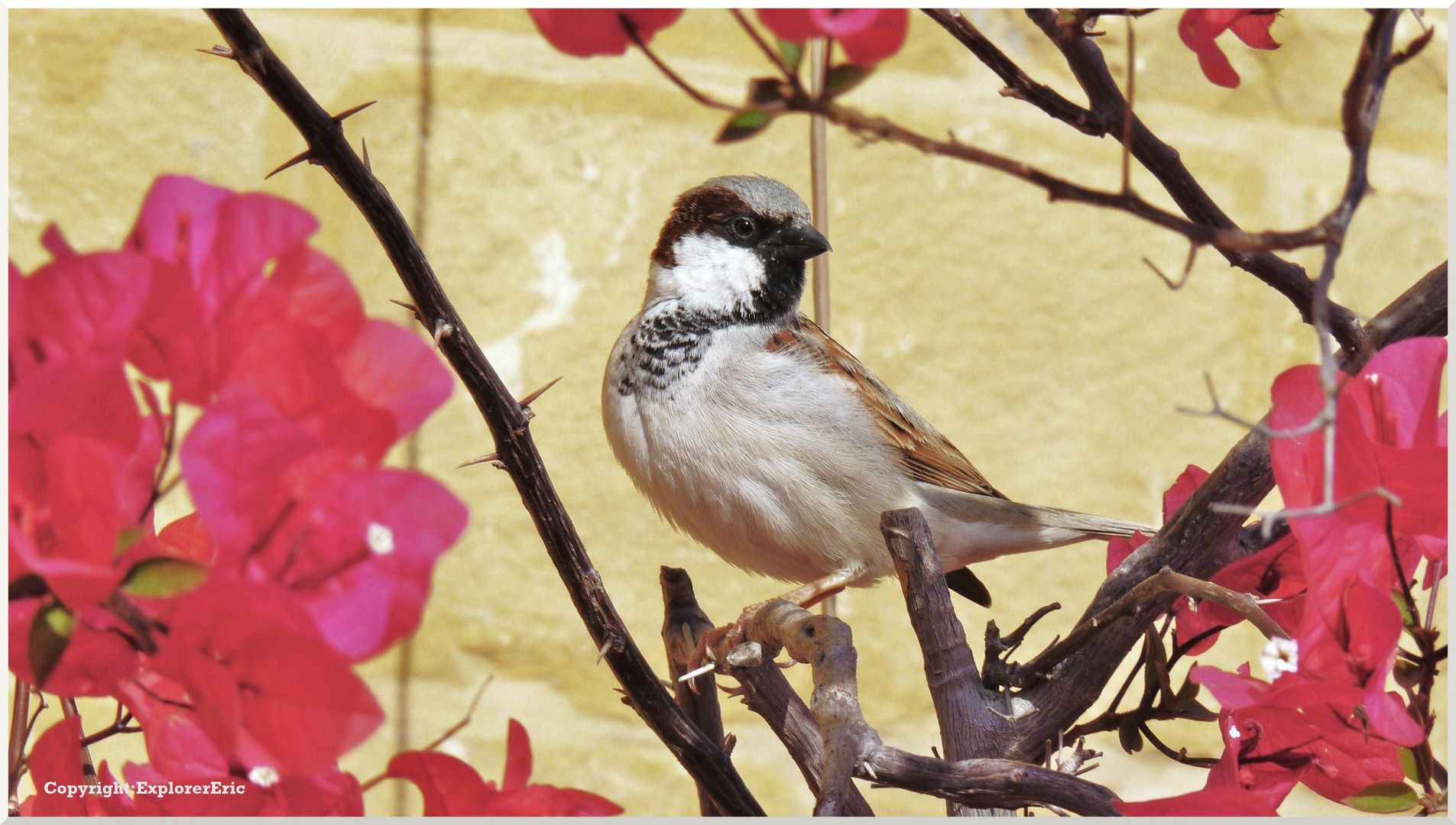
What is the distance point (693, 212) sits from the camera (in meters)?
1.16

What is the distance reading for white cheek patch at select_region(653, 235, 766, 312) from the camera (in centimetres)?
110

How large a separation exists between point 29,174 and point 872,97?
2.66 ft

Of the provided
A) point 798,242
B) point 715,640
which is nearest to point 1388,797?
point 715,640

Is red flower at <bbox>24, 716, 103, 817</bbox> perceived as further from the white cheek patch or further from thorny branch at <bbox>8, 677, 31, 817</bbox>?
the white cheek patch

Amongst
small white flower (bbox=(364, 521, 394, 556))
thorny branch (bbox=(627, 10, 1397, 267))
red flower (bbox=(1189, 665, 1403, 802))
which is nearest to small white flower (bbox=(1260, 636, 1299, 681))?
red flower (bbox=(1189, 665, 1403, 802))

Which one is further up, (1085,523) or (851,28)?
(851,28)

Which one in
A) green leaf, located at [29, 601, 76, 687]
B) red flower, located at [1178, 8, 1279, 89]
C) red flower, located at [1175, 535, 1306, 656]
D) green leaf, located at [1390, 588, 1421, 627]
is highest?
red flower, located at [1178, 8, 1279, 89]

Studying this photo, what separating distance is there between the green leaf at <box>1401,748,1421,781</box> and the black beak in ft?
2.30

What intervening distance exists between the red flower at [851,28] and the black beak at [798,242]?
29.7 inches

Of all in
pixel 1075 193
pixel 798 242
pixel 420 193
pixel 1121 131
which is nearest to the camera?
pixel 1075 193

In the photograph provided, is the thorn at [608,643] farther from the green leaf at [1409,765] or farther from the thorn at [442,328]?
the green leaf at [1409,765]

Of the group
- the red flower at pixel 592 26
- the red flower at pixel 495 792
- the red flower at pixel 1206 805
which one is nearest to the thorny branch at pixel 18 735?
the red flower at pixel 495 792

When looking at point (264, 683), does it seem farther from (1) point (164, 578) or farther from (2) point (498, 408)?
(2) point (498, 408)

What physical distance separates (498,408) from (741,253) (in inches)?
25.7
